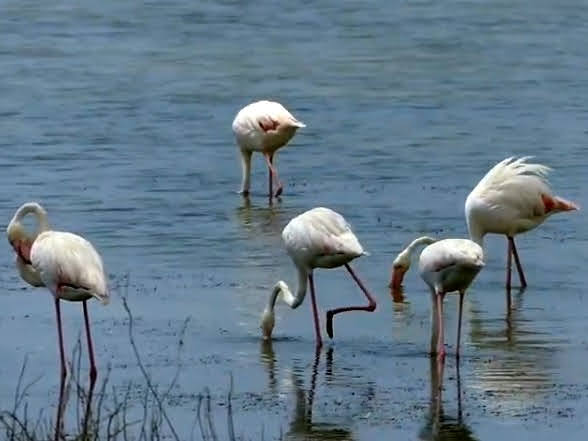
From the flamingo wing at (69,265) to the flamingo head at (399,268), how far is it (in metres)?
2.49

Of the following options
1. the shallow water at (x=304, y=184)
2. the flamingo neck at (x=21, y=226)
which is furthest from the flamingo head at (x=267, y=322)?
the flamingo neck at (x=21, y=226)

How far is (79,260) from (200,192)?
6172 mm

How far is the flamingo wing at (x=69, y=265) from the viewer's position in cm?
963

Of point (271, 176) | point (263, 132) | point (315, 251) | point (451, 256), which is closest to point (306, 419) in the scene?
point (451, 256)

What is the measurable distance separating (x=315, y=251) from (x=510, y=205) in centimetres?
192

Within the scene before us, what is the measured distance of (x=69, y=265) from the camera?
969cm

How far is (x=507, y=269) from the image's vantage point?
39.5 feet

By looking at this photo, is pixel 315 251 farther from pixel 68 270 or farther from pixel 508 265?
pixel 508 265

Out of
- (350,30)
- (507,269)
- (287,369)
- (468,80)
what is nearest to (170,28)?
(350,30)

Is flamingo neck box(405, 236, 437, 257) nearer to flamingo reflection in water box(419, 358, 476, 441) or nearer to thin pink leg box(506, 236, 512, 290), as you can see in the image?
thin pink leg box(506, 236, 512, 290)

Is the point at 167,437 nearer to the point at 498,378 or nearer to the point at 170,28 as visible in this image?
the point at 498,378

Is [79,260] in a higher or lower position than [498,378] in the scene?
higher

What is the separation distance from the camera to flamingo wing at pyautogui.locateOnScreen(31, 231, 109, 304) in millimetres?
9633

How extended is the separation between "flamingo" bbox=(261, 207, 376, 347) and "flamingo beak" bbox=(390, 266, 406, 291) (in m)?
0.96
